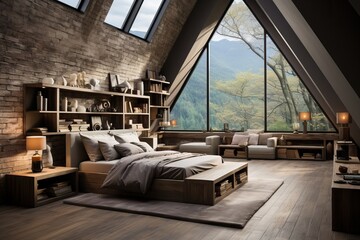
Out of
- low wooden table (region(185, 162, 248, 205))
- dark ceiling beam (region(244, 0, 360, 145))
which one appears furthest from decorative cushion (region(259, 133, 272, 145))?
low wooden table (region(185, 162, 248, 205))

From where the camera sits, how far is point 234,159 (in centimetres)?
945

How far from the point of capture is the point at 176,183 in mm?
4781

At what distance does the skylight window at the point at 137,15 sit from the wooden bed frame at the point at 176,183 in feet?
9.71

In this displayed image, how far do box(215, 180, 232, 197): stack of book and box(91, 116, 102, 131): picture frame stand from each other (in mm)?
Answer: 3001

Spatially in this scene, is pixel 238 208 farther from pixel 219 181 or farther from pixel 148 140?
pixel 148 140

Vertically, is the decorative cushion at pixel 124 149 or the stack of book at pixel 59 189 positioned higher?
the decorative cushion at pixel 124 149

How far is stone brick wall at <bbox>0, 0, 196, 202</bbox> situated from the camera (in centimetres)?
492

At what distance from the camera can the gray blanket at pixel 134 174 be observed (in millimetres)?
4797

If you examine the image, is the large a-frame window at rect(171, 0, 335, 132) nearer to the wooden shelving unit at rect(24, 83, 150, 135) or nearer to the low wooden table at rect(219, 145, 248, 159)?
the low wooden table at rect(219, 145, 248, 159)

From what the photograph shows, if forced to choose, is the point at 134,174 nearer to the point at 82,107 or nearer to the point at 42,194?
the point at 42,194

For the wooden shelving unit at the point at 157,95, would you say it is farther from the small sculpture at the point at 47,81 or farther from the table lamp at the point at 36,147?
the table lamp at the point at 36,147

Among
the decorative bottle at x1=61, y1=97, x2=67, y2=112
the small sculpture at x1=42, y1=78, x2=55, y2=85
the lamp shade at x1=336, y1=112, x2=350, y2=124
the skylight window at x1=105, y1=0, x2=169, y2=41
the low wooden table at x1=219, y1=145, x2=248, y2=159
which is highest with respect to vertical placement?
the skylight window at x1=105, y1=0, x2=169, y2=41

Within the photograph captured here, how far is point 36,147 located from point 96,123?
209 centimetres

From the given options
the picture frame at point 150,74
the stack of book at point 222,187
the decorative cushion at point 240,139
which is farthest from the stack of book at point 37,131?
the decorative cushion at point 240,139
